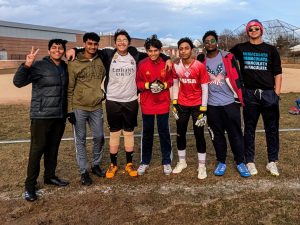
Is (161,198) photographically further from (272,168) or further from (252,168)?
(272,168)

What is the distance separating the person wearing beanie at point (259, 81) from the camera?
14.9ft

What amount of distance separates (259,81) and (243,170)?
1241 millimetres

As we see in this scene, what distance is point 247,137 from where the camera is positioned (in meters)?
4.89

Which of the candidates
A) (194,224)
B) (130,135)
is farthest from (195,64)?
(194,224)

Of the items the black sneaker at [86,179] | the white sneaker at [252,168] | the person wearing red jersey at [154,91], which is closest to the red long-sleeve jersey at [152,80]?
the person wearing red jersey at [154,91]

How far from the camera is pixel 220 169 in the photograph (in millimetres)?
4859

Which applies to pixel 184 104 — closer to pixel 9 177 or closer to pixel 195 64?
pixel 195 64

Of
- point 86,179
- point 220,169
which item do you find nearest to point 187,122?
point 220,169

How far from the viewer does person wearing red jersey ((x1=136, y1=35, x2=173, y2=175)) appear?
451 centimetres

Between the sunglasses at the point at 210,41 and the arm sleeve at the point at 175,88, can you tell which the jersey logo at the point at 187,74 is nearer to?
the arm sleeve at the point at 175,88

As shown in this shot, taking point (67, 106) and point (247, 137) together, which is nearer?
point (67, 106)

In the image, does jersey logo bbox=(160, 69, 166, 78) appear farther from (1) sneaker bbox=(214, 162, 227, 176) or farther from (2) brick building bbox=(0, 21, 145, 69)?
(2) brick building bbox=(0, 21, 145, 69)

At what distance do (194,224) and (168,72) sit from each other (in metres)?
2.01

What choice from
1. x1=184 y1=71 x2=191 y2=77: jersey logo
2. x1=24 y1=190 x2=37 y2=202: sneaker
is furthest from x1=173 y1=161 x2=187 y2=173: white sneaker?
x1=24 y1=190 x2=37 y2=202: sneaker
